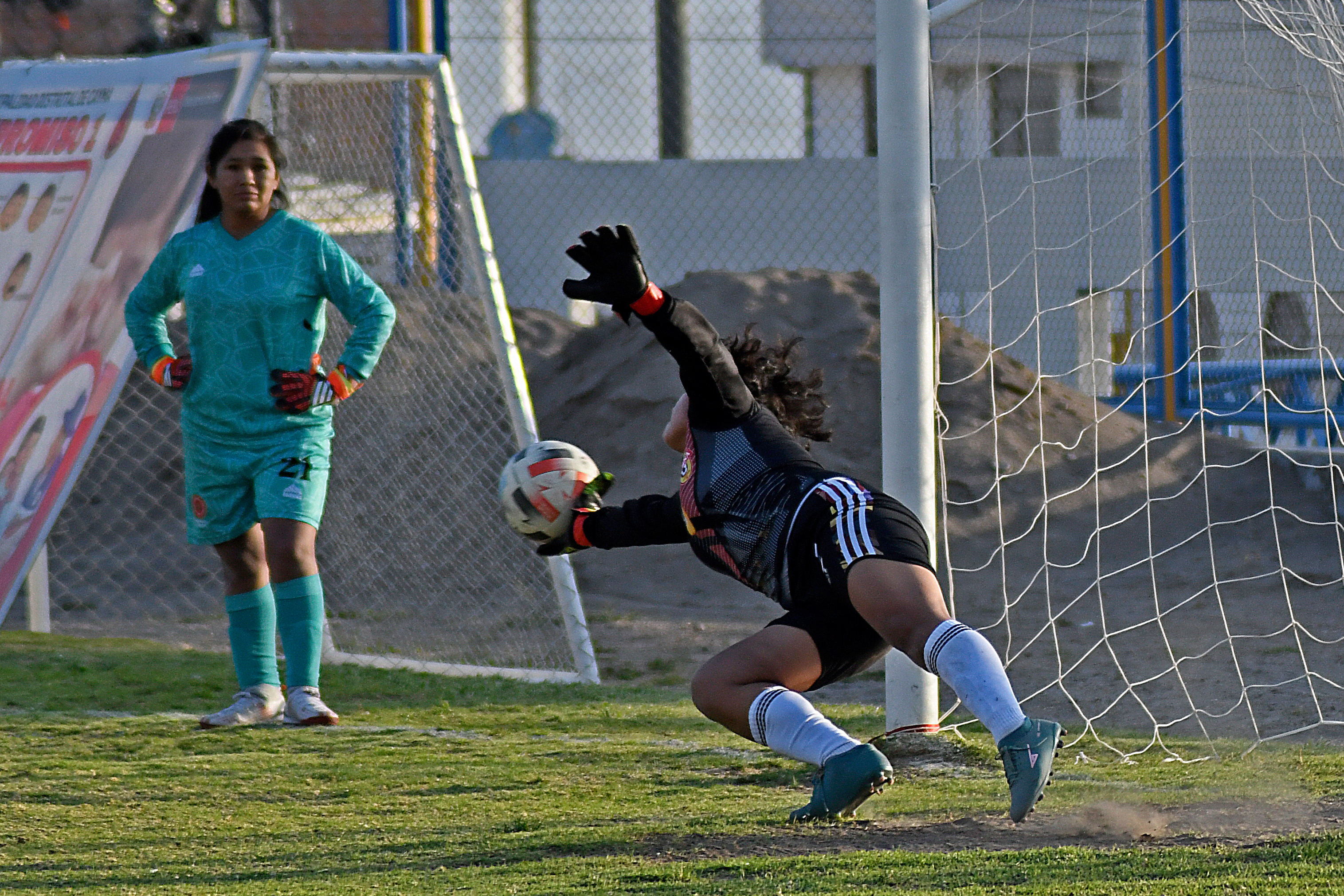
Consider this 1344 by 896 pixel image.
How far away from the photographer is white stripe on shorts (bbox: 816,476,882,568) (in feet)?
10.8

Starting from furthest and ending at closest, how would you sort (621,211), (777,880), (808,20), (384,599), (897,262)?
(808,20), (621,211), (384,599), (897,262), (777,880)

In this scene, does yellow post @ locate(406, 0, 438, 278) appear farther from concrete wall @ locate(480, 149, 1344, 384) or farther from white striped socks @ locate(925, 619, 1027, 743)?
white striped socks @ locate(925, 619, 1027, 743)

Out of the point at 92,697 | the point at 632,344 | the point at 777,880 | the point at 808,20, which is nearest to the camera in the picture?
the point at 777,880

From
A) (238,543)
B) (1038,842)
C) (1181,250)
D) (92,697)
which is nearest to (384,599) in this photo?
(92,697)

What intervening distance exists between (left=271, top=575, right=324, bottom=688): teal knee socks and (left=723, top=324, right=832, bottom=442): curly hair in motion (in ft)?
6.19

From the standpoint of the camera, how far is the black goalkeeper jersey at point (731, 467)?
136 inches

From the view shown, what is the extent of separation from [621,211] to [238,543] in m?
9.49

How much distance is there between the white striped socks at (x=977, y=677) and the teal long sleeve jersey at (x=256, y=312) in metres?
2.61

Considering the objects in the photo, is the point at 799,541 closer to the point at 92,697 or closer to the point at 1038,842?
the point at 1038,842

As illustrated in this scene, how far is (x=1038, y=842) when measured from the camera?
3484 millimetres

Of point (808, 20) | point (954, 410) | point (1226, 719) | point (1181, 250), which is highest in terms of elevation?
point (808, 20)

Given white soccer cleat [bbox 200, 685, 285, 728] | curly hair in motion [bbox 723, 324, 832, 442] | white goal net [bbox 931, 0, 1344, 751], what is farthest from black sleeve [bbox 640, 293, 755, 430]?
white goal net [bbox 931, 0, 1344, 751]

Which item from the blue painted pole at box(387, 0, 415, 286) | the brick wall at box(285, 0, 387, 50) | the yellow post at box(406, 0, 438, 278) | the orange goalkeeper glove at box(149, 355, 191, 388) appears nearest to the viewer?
the orange goalkeeper glove at box(149, 355, 191, 388)

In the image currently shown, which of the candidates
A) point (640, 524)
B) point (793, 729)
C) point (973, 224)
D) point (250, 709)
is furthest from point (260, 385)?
point (973, 224)
